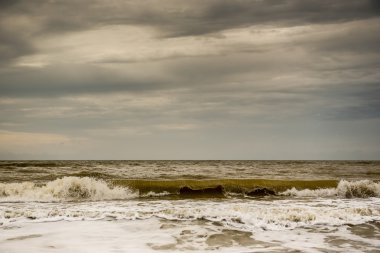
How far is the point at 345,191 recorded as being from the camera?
17328 mm

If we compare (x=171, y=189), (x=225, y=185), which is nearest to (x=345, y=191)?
(x=225, y=185)

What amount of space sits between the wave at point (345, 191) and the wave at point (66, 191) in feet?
25.4

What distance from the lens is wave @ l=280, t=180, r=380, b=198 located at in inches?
667

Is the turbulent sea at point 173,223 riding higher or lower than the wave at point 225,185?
lower

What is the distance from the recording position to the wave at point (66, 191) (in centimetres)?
1546

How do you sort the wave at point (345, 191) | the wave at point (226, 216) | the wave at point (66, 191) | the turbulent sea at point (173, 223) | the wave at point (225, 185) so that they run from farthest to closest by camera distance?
1. the wave at point (225, 185)
2. the wave at point (345, 191)
3. the wave at point (66, 191)
4. the wave at point (226, 216)
5. the turbulent sea at point (173, 223)

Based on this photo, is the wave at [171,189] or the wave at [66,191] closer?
the wave at [66,191]

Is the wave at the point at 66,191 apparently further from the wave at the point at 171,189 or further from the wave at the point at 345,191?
the wave at the point at 345,191

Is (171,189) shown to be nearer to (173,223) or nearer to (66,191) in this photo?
(66,191)

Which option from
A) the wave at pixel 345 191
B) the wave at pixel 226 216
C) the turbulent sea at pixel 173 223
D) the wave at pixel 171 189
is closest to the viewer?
the turbulent sea at pixel 173 223

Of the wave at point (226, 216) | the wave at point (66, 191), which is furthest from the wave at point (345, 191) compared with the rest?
the wave at point (66, 191)

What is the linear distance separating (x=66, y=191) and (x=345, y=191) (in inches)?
511

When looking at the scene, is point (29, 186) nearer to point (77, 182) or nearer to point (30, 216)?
point (77, 182)

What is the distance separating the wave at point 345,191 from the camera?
1694 cm
